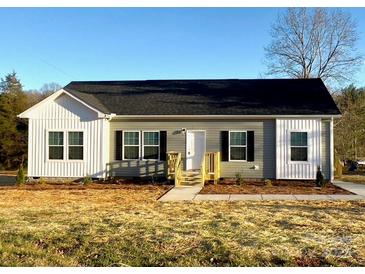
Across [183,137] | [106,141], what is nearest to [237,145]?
[183,137]

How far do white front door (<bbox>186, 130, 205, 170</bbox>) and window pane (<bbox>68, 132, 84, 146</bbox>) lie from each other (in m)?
4.70

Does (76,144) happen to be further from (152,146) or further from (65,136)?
(152,146)

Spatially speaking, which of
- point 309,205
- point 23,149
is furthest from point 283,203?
point 23,149

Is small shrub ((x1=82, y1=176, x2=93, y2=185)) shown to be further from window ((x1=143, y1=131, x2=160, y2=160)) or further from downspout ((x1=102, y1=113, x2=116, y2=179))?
window ((x1=143, y1=131, x2=160, y2=160))

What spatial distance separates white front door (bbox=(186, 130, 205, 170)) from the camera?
1822 cm

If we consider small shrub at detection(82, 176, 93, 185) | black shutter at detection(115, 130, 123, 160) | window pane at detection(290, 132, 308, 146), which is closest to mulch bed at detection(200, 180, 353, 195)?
window pane at detection(290, 132, 308, 146)

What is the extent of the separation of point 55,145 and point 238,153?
318 inches

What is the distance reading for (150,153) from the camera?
18.4m

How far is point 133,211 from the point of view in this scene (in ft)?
33.5

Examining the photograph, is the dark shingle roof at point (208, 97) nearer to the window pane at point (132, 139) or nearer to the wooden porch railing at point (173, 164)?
the window pane at point (132, 139)

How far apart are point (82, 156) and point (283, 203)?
9867 mm

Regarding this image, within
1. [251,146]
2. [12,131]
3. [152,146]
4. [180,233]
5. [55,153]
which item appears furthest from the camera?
[12,131]

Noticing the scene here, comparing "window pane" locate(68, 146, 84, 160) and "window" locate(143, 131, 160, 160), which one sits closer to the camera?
"window pane" locate(68, 146, 84, 160)
